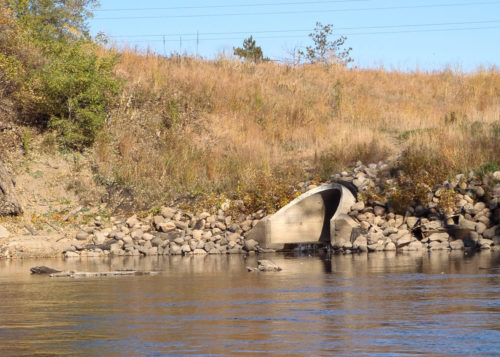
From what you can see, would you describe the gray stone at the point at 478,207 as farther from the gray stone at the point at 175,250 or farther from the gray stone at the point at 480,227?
the gray stone at the point at 175,250

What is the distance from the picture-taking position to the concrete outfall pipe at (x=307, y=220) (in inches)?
1033

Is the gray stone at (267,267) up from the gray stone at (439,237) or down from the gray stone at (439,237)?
down

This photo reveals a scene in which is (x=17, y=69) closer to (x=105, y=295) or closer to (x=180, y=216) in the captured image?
(x=180, y=216)

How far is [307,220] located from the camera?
27297mm

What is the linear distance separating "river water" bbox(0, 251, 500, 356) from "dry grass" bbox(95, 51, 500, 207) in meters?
10.1

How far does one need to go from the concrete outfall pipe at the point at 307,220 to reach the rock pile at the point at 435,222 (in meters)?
0.64

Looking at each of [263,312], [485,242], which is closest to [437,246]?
[485,242]

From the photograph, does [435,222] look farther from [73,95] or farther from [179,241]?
[73,95]

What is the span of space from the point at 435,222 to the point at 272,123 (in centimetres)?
1318

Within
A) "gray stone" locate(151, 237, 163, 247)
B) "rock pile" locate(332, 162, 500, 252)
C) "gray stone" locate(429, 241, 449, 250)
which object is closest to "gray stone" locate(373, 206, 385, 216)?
"rock pile" locate(332, 162, 500, 252)

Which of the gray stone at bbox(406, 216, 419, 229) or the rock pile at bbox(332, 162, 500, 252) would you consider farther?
the gray stone at bbox(406, 216, 419, 229)

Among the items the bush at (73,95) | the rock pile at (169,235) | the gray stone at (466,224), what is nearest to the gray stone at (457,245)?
the gray stone at (466,224)

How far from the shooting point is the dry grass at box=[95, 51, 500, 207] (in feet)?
99.6

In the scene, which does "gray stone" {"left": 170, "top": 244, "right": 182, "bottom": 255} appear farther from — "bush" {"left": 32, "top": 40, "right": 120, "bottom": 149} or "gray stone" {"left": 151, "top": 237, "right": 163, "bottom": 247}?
"bush" {"left": 32, "top": 40, "right": 120, "bottom": 149}
